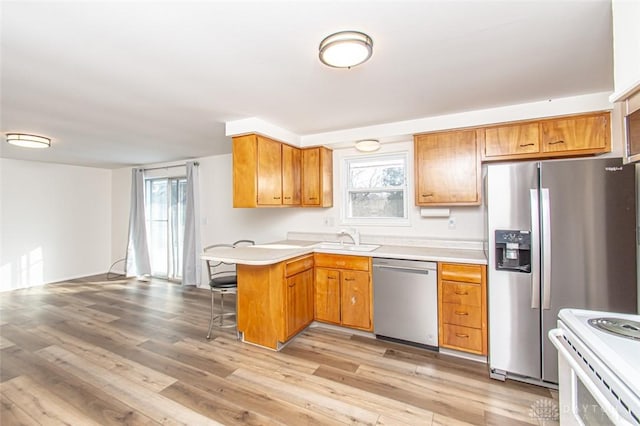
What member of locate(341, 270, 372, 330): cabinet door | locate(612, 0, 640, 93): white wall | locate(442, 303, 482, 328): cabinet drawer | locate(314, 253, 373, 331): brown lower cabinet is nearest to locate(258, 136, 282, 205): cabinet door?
locate(314, 253, 373, 331): brown lower cabinet

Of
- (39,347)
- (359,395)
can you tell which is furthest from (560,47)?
(39,347)

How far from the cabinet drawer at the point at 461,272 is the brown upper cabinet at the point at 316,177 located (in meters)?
1.64

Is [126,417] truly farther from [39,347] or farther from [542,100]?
[542,100]

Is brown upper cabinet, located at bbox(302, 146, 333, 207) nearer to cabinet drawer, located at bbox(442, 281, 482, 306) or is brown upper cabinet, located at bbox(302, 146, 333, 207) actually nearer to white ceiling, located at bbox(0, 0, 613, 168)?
white ceiling, located at bbox(0, 0, 613, 168)

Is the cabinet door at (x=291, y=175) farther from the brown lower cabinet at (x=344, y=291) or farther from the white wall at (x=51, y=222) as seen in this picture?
the white wall at (x=51, y=222)

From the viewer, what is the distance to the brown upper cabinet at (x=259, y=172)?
2943 millimetres

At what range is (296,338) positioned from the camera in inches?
117

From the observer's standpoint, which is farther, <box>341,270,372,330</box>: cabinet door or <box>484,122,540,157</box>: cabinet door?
<box>341,270,372,330</box>: cabinet door

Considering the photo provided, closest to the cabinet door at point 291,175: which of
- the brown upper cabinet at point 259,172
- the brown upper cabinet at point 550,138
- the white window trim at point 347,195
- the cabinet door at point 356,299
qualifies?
the brown upper cabinet at point 259,172

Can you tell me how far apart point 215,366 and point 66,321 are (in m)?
2.47

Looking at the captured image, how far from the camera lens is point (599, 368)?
0.89m

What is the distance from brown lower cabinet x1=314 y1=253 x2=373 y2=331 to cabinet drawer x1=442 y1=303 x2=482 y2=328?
0.71 metres

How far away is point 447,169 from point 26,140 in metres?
4.92

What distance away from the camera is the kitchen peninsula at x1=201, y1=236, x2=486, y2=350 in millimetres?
2705
